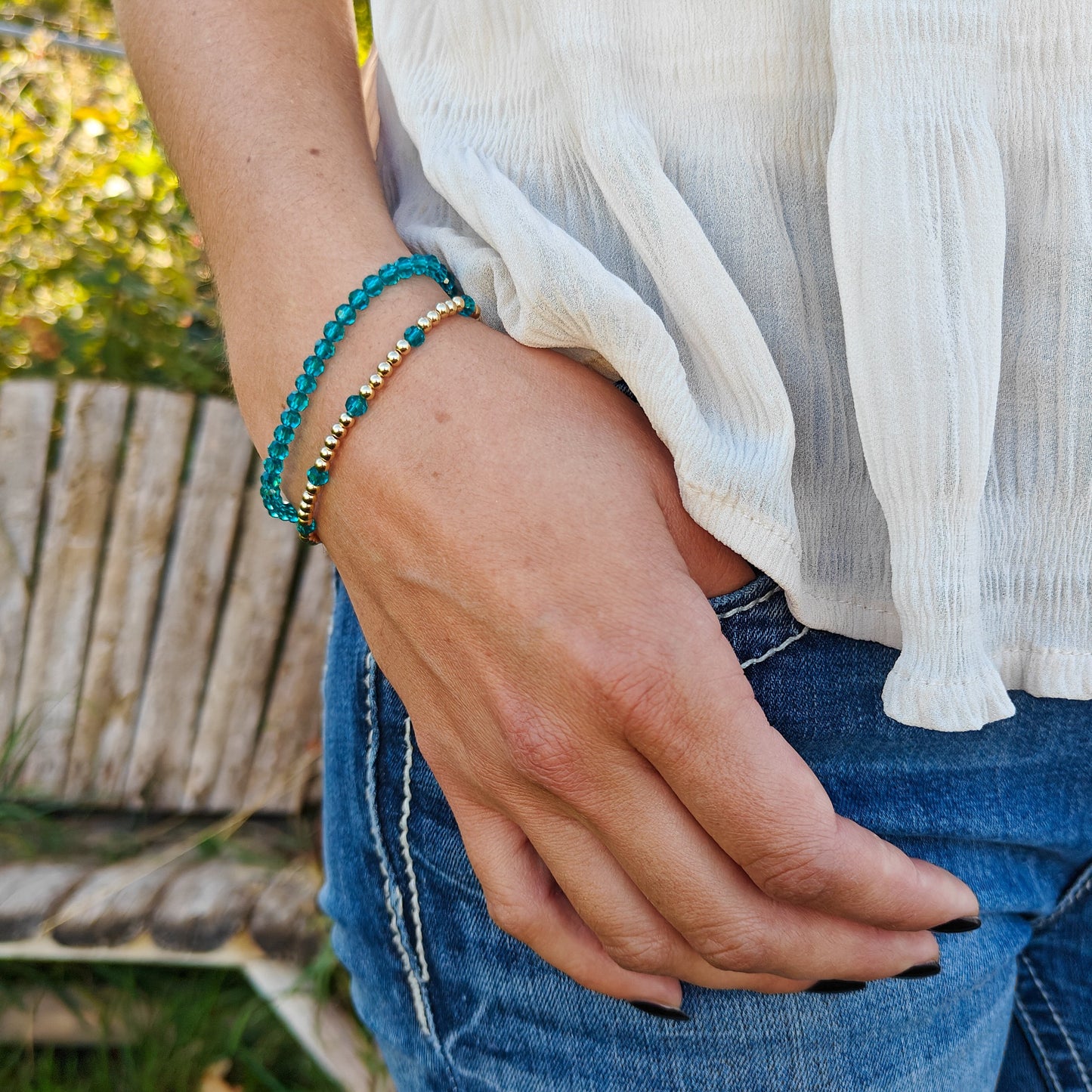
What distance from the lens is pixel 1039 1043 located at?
109 cm

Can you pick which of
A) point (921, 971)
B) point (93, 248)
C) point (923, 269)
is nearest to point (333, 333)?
point (923, 269)

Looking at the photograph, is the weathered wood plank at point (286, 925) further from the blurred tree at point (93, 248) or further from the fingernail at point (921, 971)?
the blurred tree at point (93, 248)

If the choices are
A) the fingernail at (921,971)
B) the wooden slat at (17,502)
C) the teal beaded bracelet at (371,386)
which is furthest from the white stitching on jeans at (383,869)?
the wooden slat at (17,502)

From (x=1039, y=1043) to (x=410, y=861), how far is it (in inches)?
31.6

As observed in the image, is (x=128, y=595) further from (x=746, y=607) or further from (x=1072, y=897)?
(x=1072, y=897)

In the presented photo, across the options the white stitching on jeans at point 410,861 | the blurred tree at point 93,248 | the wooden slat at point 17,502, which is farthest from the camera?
the blurred tree at point 93,248

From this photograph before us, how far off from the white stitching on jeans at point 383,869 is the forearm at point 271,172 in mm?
285

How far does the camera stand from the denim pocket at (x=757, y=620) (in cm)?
78

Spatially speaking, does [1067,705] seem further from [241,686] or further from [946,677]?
[241,686]

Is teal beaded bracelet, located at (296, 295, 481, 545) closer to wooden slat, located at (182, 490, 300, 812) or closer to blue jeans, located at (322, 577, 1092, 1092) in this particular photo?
blue jeans, located at (322, 577, 1092, 1092)

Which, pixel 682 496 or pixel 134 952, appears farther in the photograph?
pixel 134 952

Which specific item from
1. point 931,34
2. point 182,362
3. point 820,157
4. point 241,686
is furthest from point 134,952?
point 931,34

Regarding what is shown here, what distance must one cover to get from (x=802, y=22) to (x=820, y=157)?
10 cm

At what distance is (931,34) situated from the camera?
0.66m
